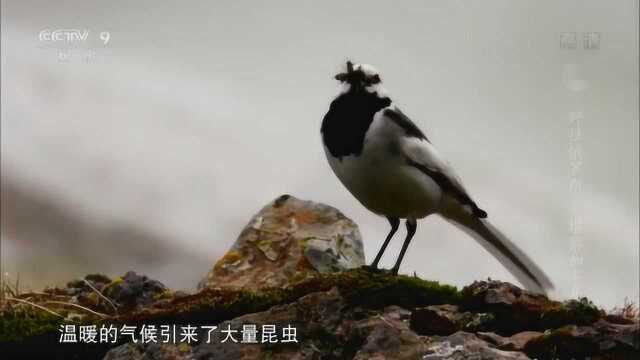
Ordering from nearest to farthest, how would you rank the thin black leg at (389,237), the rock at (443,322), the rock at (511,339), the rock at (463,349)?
the rock at (463,349) < the rock at (511,339) < the rock at (443,322) < the thin black leg at (389,237)

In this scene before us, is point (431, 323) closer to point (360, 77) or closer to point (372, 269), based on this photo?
point (372, 269)

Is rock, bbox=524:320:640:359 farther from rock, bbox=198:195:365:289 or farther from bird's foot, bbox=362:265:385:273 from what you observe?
rock, bbox=198:195:365:289

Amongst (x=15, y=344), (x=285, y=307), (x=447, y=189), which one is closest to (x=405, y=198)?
(x=447, y=189)

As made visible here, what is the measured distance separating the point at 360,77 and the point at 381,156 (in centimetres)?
46

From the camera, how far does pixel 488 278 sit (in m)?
4.50

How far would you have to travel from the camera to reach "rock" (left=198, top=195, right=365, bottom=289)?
5.39 meters

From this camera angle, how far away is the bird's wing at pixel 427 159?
16.0 ft

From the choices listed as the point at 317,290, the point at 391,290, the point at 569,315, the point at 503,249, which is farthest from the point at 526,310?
the point at 503,249

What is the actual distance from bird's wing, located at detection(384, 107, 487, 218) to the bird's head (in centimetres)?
18

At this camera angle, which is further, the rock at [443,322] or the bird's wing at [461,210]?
the bird's wing at [461,210]

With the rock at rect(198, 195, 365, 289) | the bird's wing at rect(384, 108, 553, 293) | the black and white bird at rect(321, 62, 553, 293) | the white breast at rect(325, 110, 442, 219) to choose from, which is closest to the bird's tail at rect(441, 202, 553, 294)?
the bird's wing at rect(384, 108, 553, 293)

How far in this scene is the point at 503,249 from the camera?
558 centimetres

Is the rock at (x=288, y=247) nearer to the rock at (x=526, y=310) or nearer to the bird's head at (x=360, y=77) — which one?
the bird's head at (x=360, y=77)

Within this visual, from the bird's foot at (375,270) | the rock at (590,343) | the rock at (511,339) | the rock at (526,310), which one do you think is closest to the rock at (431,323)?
the rock at (511,339)
